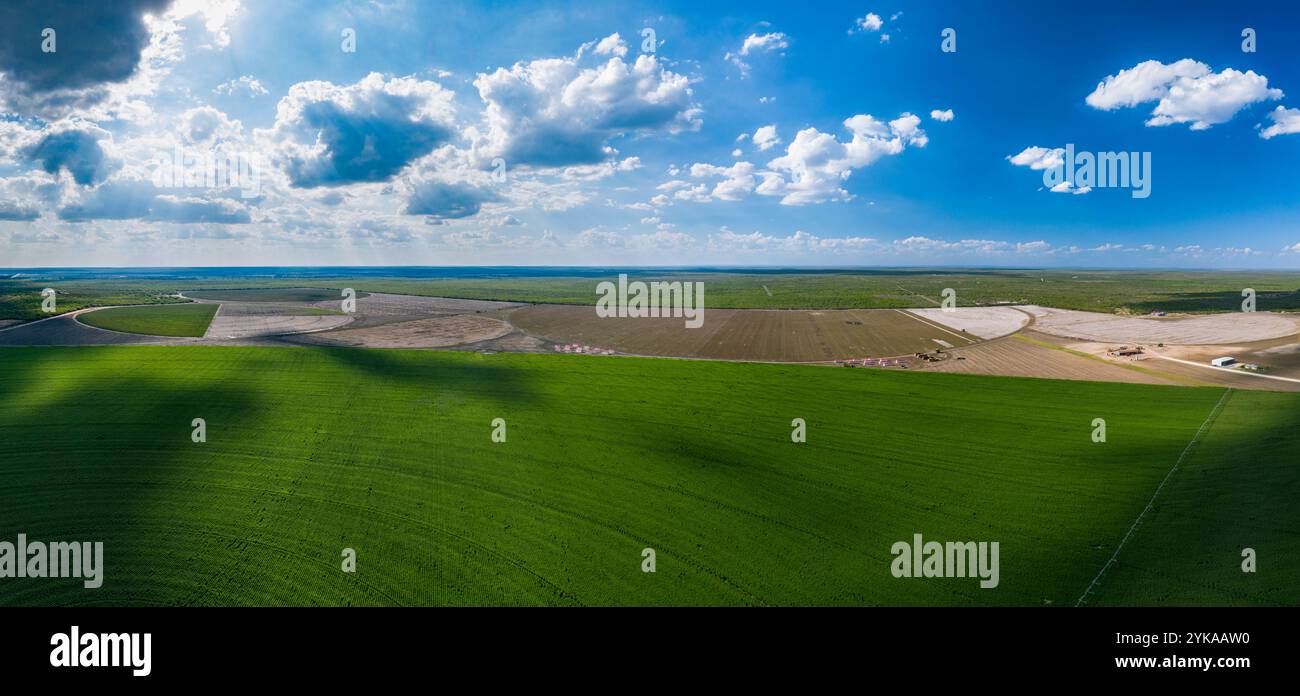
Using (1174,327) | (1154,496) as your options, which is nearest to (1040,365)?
(1154,496)

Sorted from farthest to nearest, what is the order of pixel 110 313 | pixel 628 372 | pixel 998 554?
pixel 110 313 → pixel 628 372 → pixel 998 554

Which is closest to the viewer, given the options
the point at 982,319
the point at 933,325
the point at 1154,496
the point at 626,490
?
the point at 1154,496

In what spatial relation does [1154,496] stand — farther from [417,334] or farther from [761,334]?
[417,334]

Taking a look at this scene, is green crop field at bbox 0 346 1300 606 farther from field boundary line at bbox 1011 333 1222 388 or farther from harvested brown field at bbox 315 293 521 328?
harvested brown field at bbox 315 293 521 328

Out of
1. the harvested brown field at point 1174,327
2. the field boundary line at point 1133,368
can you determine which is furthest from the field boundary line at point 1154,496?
the harvested brown field at point 1174,327

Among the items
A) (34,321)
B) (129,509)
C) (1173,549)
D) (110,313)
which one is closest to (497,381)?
(129,509)
